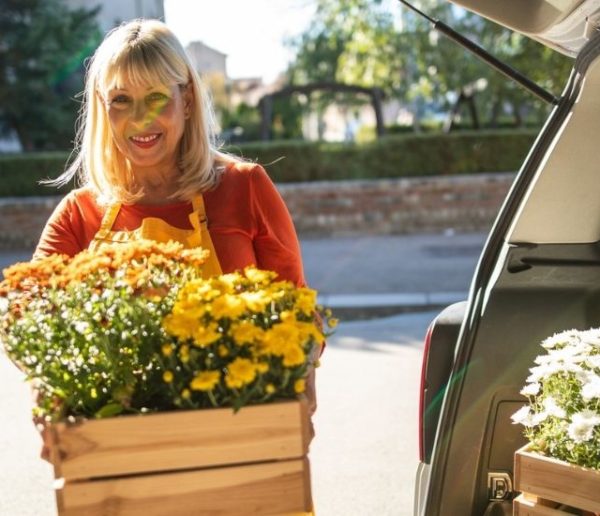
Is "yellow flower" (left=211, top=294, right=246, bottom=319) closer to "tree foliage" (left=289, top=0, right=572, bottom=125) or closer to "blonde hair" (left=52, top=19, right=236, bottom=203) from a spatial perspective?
"blonde hair" (left=52, top=19, right=236, bottom=203)

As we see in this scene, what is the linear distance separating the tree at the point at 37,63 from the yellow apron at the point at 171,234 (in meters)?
16.2

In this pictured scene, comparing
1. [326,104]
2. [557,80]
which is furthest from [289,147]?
[326,104]

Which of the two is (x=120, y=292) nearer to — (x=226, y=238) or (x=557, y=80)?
(x=226, y=238)

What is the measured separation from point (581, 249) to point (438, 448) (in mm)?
767

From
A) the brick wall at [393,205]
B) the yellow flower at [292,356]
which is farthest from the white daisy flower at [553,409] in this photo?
the brick wall at [393,205]

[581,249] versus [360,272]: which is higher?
[581,249]

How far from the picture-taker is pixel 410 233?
48.3 feet

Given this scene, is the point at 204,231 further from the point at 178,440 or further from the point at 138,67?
the point at 178,440

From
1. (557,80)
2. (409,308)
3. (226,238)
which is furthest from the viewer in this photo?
(557,80)

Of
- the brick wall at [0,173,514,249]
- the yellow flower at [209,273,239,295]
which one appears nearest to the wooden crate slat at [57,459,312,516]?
the yellow flower at [209,273,239,295]

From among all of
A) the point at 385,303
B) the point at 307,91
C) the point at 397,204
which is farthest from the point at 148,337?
the point at 307,91

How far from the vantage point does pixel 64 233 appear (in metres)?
2.39

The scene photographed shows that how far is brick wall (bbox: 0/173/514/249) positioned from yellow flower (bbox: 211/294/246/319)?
13026 mm

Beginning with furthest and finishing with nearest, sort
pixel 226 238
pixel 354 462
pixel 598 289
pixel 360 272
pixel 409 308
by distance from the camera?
1. pixel 360 272
2. pixel 409 308
3. pixel 354 462
4. pixel 598 289
5. pixel 226 238
